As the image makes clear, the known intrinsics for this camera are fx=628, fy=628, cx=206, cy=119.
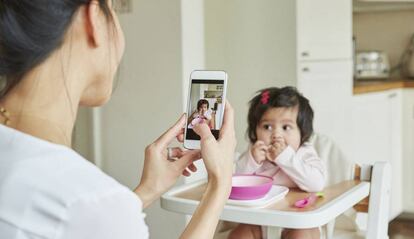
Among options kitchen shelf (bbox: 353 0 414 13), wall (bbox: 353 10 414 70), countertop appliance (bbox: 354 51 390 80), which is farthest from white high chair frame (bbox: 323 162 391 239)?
wall (bbox: 353 10 414 70)

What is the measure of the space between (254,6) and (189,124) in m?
1.61

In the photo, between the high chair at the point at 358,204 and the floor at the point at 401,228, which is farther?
the floor at the point at 401,228

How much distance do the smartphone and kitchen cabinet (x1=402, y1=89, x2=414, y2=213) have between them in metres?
2.39

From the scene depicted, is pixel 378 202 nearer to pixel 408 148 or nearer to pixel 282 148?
pixel 282 148

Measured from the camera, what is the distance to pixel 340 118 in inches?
120

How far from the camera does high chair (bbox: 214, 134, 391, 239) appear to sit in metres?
1.76

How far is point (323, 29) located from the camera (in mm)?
2971

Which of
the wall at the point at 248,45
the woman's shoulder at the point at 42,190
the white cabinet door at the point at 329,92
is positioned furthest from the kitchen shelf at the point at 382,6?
the woman's shoulder at the point at 42,190

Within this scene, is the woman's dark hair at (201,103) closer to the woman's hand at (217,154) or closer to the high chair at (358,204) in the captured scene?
the woman's hand at (217,154)

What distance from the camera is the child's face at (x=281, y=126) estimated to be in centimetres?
198

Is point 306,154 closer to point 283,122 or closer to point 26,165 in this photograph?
point 283,122

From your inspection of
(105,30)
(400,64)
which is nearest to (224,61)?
(400,64)

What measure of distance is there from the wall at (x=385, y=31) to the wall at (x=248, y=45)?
4.78 feet

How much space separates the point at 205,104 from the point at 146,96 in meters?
1.57
